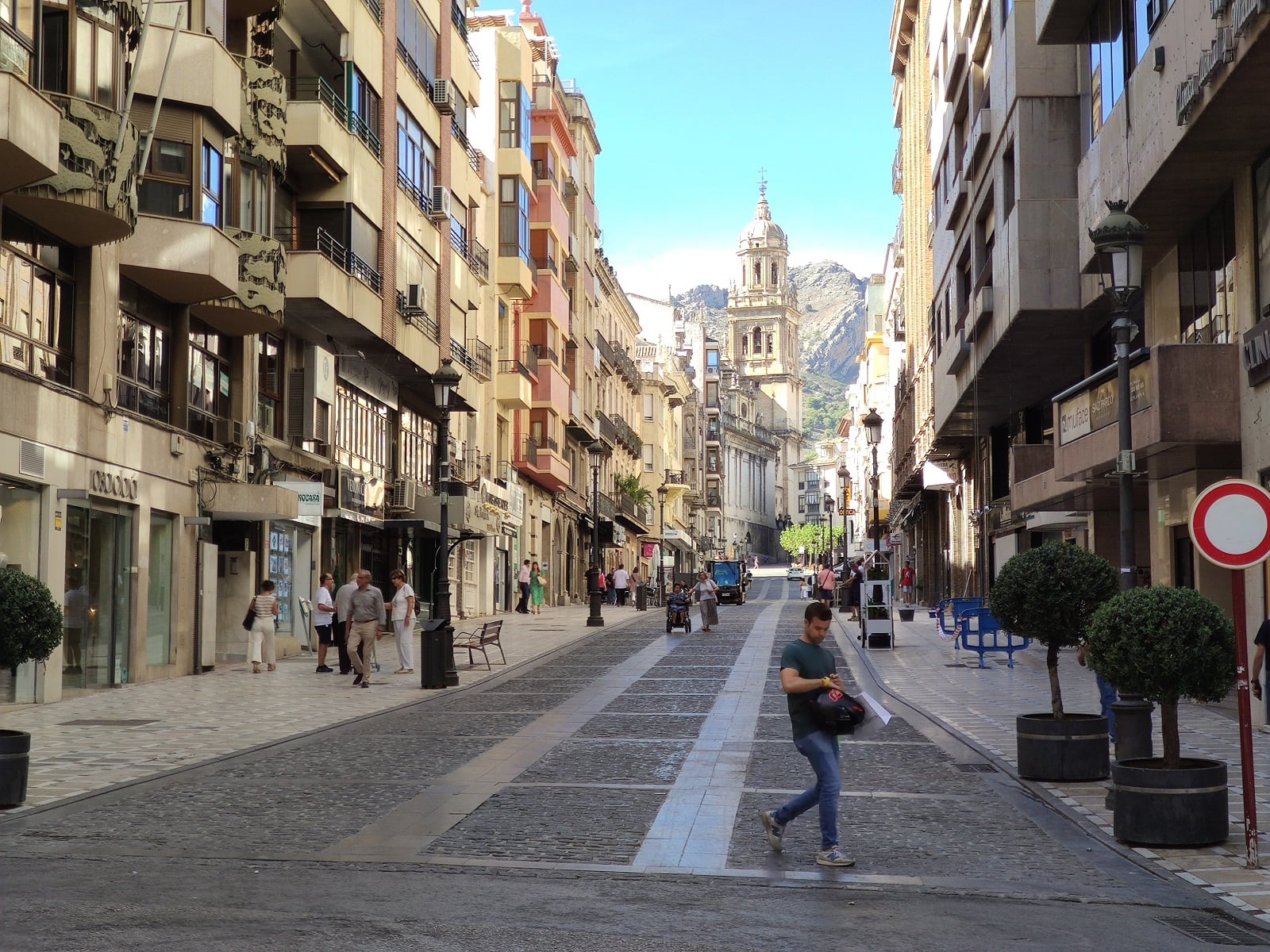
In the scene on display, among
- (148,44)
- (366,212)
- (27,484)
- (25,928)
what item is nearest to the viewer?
(25,928)

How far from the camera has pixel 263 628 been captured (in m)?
25.5

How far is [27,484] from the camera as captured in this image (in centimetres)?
1912

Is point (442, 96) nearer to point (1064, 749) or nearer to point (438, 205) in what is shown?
point (438, 205)

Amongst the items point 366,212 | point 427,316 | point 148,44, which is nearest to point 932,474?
point 427,316

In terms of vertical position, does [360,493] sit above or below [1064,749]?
above

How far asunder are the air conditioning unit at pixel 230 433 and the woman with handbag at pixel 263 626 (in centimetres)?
278

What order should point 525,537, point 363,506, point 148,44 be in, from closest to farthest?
point 148,44, point 363,506, point 525,537

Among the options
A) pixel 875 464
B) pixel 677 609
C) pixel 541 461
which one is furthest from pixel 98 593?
pixel 541 461

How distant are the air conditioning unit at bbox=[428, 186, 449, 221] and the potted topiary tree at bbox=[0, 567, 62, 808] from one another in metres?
27.0

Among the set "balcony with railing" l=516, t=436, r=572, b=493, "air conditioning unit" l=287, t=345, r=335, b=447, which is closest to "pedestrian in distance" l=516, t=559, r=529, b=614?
"balcony with railing" l=516, t=436, r=572, b=493

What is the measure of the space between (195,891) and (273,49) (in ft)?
81.6

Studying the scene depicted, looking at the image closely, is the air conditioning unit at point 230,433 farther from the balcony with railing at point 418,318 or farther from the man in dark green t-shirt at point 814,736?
the man in dark green t-shirt at point 814,736

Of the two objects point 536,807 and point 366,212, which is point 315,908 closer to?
point 536,807

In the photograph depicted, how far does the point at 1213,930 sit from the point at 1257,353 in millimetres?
11088
